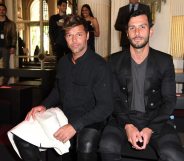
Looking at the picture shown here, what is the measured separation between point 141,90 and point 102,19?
9.88ft

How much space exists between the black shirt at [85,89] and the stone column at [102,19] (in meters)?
2.76

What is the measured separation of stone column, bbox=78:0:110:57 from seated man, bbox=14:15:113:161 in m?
2.75

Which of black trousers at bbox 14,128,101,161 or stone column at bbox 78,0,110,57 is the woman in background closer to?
stone column at bbox 78,0,110,57

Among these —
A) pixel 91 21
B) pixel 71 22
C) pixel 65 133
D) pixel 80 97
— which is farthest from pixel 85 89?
pixel 91 21

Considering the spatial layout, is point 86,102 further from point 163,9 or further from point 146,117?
point 163,9

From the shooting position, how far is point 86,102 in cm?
197

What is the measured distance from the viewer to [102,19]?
4.74 metres

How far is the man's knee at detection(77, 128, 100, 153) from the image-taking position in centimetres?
176

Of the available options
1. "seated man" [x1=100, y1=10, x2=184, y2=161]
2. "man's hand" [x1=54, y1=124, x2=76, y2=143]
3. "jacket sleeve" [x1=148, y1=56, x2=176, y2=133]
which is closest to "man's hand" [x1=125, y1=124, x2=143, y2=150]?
"seated man" [x1=100, y1=10, x2=184, y2=161]

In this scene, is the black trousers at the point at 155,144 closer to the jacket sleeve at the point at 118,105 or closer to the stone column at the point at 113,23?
the jacket sleeve at the point at 118,105

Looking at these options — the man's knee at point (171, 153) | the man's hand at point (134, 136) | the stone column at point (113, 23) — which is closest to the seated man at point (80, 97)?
the man's hand at point (134, 136)

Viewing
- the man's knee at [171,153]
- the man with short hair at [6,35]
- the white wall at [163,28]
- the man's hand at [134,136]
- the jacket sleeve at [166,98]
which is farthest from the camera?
the man with short hair at [6,35]

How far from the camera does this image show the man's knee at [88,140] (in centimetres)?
176

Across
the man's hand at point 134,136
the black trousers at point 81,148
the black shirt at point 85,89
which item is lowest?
the black trousers at point 81,148
